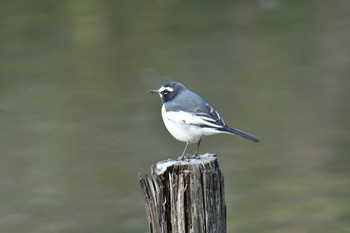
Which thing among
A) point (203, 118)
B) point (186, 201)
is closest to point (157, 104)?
point (203, 118)

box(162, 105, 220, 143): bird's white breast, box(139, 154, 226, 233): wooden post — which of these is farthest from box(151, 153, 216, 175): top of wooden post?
box(162, 105, 220, 143): bird's white breast

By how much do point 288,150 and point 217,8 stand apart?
6.15 meters

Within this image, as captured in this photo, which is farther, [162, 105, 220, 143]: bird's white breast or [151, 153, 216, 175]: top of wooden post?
[162, 105, 220, 143]: bird's white breast

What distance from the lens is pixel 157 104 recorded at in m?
12.3

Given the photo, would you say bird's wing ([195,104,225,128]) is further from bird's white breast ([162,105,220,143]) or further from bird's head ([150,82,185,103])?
bird's head ([150,82,185,103])

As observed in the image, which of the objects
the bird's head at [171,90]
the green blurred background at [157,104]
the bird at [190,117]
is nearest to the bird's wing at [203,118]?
the bird at [190,117]

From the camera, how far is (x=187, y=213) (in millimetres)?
5027

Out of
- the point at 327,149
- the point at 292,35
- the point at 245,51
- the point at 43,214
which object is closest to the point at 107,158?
the point at 43,214

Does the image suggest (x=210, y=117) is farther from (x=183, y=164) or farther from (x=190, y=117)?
(x=183, y=164)

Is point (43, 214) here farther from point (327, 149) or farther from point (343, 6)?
point (343, 6)

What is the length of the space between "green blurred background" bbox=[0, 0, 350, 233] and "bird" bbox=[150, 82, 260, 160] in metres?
2.53

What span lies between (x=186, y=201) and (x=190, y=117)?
147 centimetres

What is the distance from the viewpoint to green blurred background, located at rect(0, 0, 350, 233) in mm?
9547

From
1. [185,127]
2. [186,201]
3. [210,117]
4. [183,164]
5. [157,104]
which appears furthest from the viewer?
[157,104]
